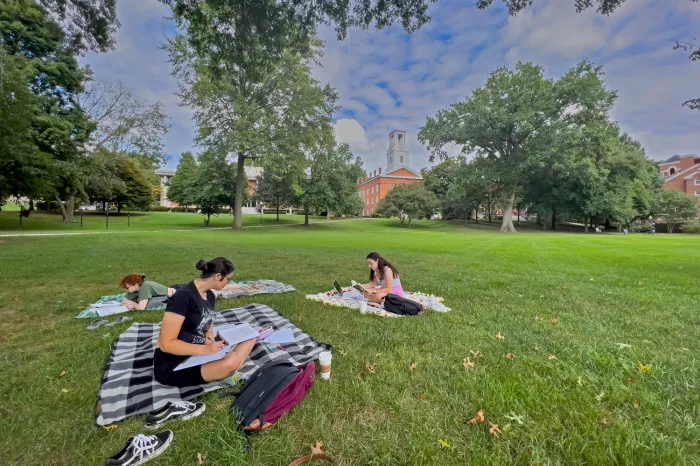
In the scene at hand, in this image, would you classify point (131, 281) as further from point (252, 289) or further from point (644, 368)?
point (644, 368)

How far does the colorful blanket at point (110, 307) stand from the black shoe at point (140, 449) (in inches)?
152

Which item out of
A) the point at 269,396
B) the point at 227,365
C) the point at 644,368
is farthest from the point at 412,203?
the point at 269,396

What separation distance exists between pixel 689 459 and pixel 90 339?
20.3 feet

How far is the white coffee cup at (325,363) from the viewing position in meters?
3.07

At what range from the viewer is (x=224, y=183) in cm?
3244

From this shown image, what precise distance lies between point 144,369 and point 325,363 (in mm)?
2042

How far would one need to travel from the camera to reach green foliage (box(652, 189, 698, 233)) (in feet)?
138

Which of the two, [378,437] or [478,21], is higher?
[478,21]

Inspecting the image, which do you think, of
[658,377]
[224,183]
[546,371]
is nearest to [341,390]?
[546,371]

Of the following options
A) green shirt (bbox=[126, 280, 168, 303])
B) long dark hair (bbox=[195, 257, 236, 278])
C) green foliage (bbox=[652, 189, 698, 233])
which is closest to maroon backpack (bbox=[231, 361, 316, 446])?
long dark hair (bbox=[195, 257, 236, 278])

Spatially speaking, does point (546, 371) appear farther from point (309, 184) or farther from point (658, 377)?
point (309, 184)

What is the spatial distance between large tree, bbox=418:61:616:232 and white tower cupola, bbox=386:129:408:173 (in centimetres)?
5561

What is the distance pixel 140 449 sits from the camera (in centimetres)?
216

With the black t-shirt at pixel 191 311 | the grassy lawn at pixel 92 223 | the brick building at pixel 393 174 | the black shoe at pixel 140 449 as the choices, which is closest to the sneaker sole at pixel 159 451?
the black shoe at pixel 140 449
